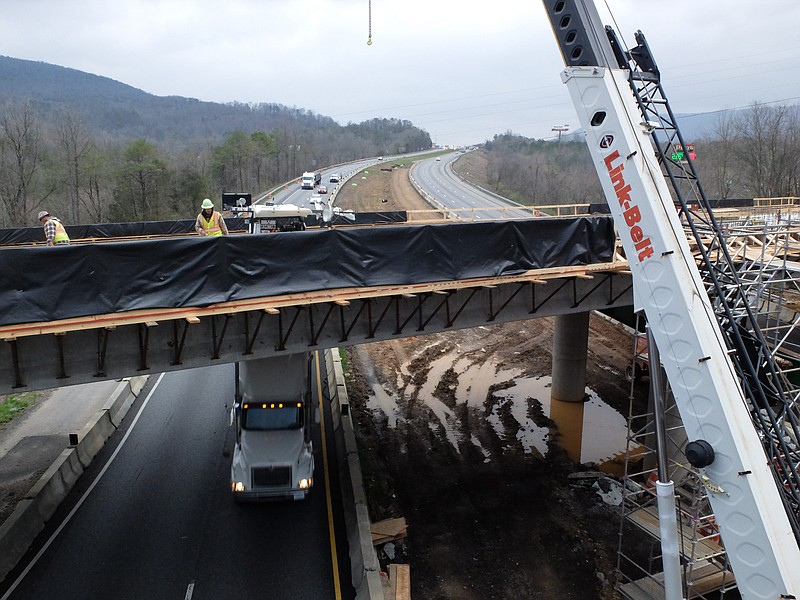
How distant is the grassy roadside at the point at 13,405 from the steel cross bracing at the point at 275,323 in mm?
12574

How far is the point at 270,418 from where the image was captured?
50.4ft

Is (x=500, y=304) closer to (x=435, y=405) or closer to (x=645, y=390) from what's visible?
(x=435, y=405)

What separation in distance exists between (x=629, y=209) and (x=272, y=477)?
37.9 feet

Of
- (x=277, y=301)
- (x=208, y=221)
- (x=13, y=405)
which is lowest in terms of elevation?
(x=13, y=405)

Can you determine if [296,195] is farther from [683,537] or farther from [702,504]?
[683,537]

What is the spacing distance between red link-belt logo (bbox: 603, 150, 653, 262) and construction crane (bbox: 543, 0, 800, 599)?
2cm

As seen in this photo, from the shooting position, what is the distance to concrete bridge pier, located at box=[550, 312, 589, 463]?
25.4 meters

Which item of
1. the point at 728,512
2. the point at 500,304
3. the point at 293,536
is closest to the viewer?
the point at 728,512

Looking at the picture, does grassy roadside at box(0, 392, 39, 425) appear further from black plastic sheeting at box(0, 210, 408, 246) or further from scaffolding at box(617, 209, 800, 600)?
scaffolding at box(617, 209, 800, 600)

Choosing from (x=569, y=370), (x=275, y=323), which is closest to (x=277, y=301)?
(x=275, y=323)

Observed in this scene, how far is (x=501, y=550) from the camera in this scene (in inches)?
600

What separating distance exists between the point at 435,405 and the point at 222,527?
41.0ft

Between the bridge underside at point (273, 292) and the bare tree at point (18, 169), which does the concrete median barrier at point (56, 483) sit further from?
the bare tree at point (18, 169)

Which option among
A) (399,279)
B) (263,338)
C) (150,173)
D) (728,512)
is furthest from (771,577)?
(150,173)
